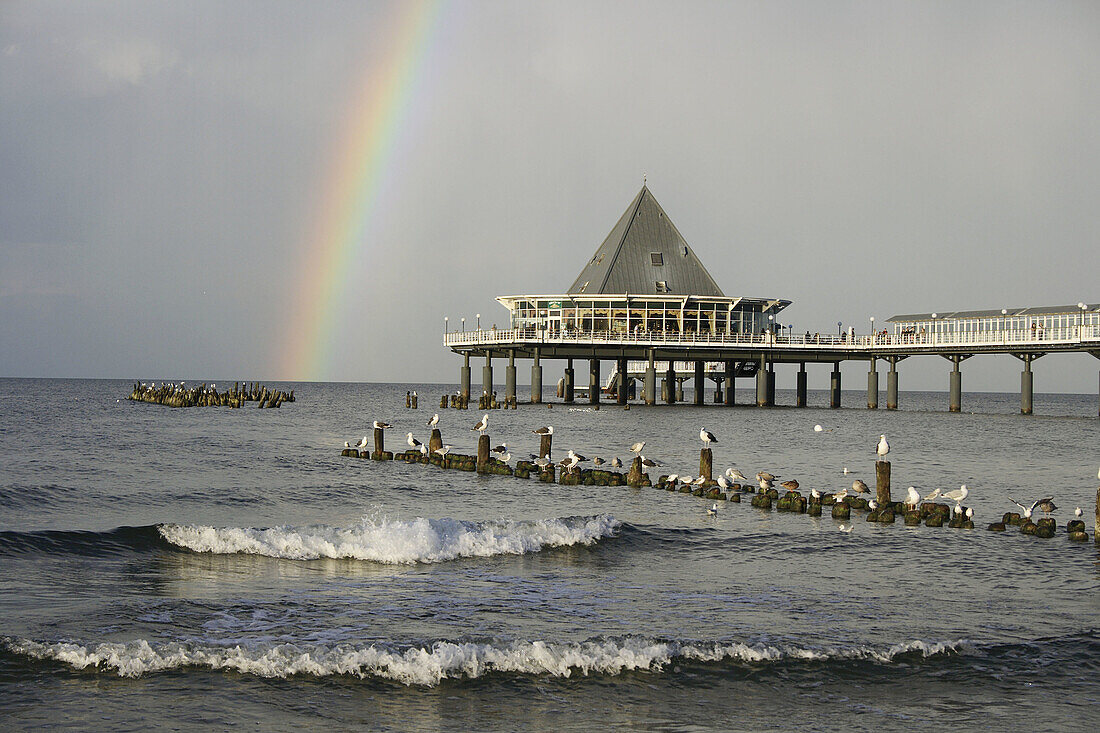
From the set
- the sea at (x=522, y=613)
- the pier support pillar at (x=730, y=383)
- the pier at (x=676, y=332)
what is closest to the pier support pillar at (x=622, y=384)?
the pier at (x=676, y=332)

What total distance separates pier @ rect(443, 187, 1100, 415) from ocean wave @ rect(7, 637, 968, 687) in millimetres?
66848

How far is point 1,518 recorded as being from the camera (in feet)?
74.8

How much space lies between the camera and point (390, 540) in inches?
767

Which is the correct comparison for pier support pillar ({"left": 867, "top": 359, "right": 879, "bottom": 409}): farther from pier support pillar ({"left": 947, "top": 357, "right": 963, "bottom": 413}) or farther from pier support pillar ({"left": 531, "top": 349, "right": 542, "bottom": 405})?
pier support pillar ({"left": 531, "top": 349, "right": 542, "bottom": 405})

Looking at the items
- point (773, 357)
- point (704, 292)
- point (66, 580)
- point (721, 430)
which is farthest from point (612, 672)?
point (704, 292)

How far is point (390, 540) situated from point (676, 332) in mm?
73231

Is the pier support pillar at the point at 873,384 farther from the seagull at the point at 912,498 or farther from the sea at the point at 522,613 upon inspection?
the seagull at the point at 912,498

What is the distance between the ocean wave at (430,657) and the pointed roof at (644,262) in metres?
82.7

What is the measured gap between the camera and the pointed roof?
9644cm

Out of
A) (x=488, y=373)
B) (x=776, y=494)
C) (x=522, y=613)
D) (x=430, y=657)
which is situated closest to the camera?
(x=430, y=657)

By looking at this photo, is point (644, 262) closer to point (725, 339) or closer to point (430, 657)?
point (725, 339)

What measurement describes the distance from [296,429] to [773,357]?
43993 mm

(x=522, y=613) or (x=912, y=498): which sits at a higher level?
(x=912, y=498)

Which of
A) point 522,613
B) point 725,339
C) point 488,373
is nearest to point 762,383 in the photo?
point 725,339
